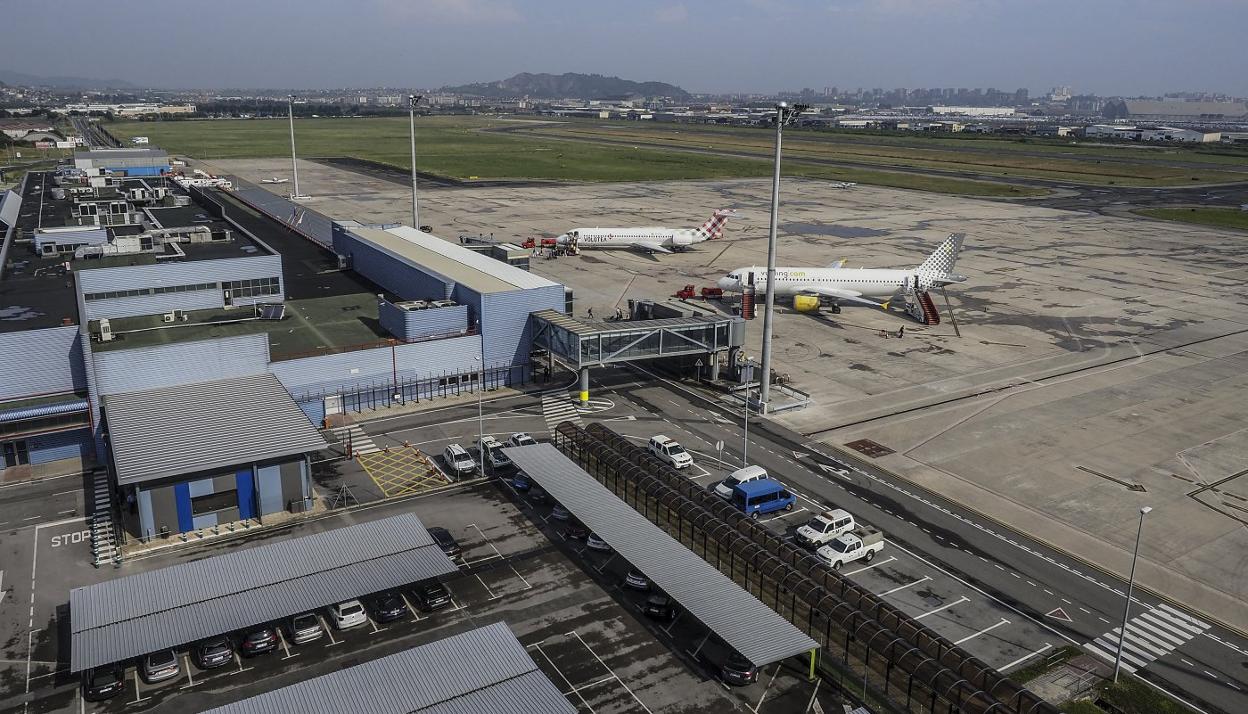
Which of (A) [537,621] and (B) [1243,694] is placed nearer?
(B) [1243,694]

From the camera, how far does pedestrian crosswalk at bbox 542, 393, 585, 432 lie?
2697 inches

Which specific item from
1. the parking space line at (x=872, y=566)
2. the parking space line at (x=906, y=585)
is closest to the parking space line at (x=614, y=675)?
the parking space line at (x=906, y=585)

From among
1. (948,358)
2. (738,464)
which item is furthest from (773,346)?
(738,464)

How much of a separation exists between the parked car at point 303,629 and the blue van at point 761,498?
25.1m

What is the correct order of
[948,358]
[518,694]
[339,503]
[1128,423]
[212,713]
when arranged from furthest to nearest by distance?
[948,358] < [1128,423] < [339,503] < [518,694] < [212,713]

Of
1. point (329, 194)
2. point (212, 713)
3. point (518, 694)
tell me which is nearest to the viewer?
point (212, 713)

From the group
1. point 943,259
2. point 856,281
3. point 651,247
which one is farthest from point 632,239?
point 943,259

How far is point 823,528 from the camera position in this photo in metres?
50.3

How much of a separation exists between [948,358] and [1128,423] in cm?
1911

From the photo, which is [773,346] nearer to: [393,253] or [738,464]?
[738,464]

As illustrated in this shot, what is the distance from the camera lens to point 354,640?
1607 inches

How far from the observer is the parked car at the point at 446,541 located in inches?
1895

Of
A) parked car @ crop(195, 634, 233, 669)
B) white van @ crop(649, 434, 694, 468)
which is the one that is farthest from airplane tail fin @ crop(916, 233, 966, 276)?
parked car @ crop(195, 634, 233, 669)

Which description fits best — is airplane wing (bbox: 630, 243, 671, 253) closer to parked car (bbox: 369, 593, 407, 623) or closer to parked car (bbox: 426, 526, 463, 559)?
parked car (bbox: 426, 526, 463, 559)
